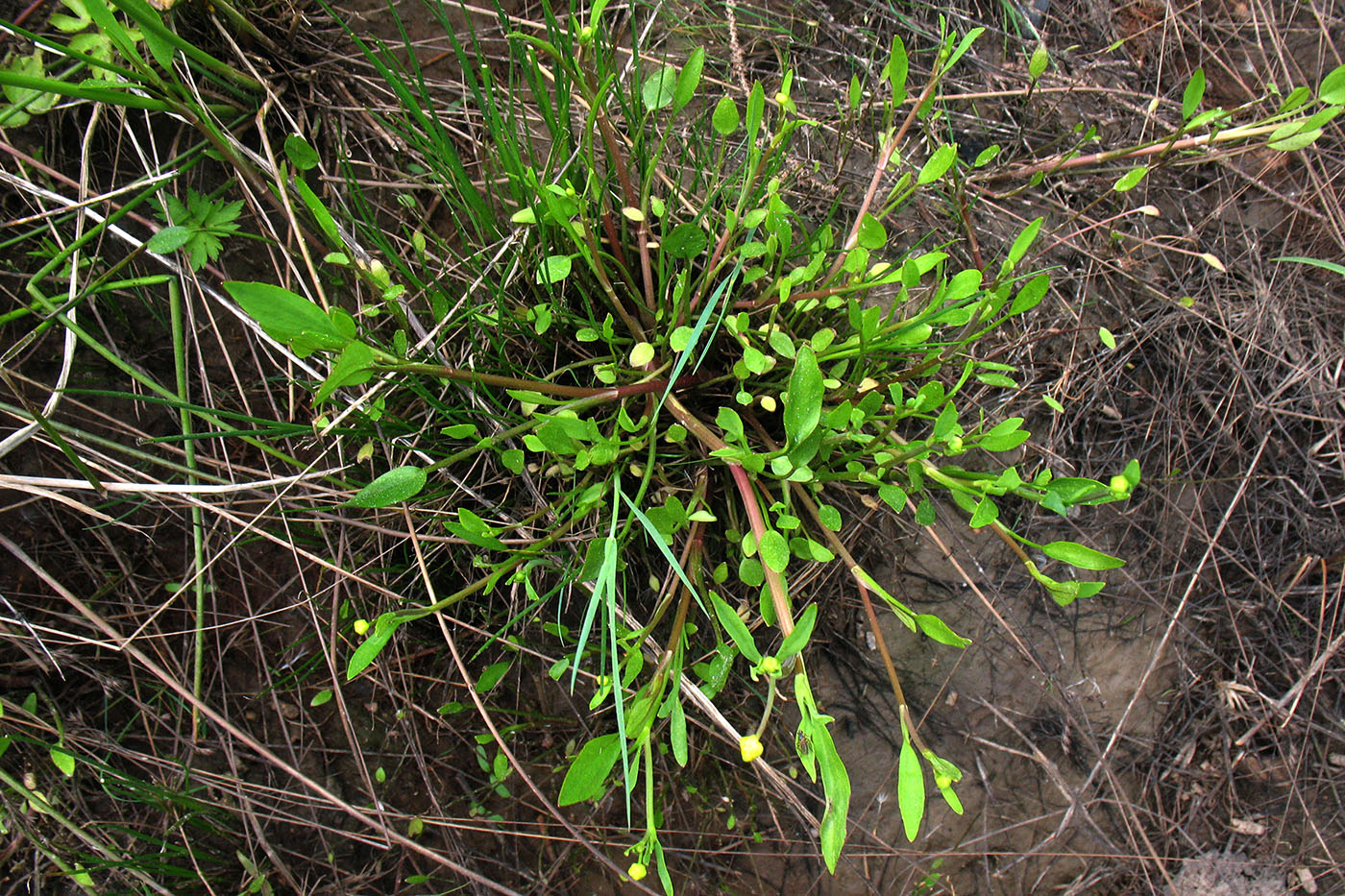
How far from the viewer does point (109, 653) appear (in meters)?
1.63

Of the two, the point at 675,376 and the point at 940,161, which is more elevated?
the point at 940,161

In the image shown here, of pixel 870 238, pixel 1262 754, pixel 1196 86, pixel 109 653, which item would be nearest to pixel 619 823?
pixel 109 653

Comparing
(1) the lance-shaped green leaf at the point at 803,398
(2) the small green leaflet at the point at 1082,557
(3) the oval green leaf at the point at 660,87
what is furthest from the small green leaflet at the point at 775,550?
(3) the oval green leaf at the point at 660,87

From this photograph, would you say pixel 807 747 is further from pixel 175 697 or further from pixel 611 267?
pixel 175 697

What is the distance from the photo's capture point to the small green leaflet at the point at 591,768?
108 cm

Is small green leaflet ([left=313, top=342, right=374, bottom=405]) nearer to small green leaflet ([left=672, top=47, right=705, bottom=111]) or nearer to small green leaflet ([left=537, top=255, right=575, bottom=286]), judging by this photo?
small green leaflet ([left=537, top=255, right=575, bottom=286])

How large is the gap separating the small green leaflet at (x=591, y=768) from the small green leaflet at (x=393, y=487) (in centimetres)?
44

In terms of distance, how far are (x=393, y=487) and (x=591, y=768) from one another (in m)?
0.49

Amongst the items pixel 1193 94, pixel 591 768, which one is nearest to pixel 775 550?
pixel 591 768

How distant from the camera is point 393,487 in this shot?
1054mm

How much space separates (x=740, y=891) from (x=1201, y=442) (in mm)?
1580

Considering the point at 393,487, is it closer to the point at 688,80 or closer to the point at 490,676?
the point at 490,676

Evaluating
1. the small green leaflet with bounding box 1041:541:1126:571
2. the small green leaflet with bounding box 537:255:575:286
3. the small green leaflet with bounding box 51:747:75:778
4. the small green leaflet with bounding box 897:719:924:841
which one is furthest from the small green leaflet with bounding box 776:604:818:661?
the small green leaflet with bounding box 51:747:75:778

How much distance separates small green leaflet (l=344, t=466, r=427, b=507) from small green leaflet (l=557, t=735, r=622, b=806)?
442 mm
